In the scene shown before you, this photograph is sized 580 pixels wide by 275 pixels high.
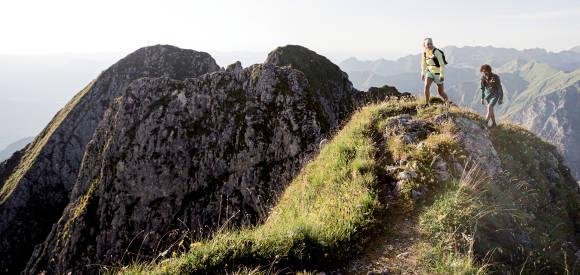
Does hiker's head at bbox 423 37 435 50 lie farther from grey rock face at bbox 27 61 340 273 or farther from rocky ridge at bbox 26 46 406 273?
grey rock face at bbox 27 61 340 273

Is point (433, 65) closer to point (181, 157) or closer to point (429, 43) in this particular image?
point (429, 43)

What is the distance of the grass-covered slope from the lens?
509cm

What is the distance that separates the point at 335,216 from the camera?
20.1ft

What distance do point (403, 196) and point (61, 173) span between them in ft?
343

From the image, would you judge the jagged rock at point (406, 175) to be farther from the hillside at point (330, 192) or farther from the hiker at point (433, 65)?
the hiker at point (433, 65)

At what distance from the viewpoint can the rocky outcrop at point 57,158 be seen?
6975 cm

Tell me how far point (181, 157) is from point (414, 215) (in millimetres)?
33409

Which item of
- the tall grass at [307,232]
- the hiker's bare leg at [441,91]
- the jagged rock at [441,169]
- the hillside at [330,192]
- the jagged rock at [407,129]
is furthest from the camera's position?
the hiker's bare leg at [441,91]

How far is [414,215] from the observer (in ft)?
21.3

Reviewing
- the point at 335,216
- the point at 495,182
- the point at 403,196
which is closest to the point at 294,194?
the point at 335,216

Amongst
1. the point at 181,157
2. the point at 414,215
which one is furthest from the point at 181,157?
the point at 414,215

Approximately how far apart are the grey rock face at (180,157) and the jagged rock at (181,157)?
13 cm

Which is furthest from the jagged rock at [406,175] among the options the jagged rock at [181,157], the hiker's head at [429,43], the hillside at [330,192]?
the jagged rock at [181,157]

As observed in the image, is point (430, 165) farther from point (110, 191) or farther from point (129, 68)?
point (129, 68)
